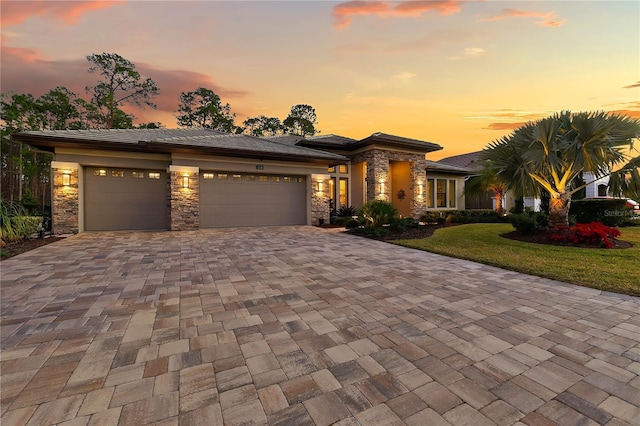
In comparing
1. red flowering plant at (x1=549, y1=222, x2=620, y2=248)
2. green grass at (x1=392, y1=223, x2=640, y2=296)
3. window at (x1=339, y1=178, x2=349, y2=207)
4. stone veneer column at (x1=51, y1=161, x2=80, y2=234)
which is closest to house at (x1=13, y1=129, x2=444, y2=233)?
stone veneer column at (x1=51, y1=161, x2=80, y2=234)

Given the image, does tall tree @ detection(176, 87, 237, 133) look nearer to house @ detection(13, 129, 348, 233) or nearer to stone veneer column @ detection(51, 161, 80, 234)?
house @ detection(13, 129, 348, 233)

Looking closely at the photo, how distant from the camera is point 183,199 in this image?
10695 millimetres

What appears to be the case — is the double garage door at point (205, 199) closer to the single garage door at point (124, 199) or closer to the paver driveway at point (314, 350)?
the single garage door at point (124, 199)

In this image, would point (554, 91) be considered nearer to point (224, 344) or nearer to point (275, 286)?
point (275, 286)

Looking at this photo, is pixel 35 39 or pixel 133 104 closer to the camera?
pixel 35 39

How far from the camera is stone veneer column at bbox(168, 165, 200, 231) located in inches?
416

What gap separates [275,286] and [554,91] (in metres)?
13.7

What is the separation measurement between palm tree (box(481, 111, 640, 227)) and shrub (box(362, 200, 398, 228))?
384 cm

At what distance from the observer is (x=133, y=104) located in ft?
65.9

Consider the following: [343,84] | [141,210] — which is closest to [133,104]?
[141,210]

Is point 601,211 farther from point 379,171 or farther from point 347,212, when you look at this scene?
point 347,212

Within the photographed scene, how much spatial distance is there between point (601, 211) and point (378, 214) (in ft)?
32.3

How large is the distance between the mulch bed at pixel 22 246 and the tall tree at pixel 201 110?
1743 cm

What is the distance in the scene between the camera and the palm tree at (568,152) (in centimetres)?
703
